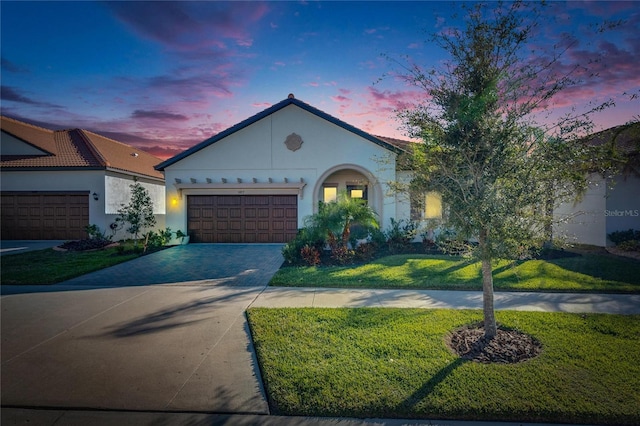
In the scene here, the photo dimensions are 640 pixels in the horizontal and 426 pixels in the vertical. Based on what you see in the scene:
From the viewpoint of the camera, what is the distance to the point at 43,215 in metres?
17.8

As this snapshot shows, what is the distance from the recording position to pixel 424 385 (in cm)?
363

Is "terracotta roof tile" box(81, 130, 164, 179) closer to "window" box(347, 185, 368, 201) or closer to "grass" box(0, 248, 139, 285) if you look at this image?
"grass" box(0, 248, 139, 285)

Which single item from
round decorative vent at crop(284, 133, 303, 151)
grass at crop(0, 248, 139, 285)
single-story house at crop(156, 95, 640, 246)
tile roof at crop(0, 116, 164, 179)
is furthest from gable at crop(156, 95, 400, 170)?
tile roof at crop(0, 116, 164, 179)

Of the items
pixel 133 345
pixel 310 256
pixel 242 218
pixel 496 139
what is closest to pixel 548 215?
pixel 496 139

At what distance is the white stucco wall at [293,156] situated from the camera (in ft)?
50.3

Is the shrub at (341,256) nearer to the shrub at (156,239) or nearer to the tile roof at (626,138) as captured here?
the tile roof at (626,138)

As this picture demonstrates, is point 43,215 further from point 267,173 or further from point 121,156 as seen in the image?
point 267,173

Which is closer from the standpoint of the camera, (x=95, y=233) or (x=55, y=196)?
(x=95, y=233)

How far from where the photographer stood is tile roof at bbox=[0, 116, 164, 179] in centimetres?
1777

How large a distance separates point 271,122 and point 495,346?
13.7 m

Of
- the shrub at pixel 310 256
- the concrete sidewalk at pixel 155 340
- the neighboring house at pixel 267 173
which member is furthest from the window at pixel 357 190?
the concrete sidewalk at pixel 155 340

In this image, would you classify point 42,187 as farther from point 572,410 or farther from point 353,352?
point 572,410

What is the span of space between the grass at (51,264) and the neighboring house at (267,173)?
3976 mm

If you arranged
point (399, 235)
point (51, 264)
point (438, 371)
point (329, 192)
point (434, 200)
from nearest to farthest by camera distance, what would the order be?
point (438, 371)
point (434, 200)
point (51, 264)
point (399, 235)
point (329, 192)
